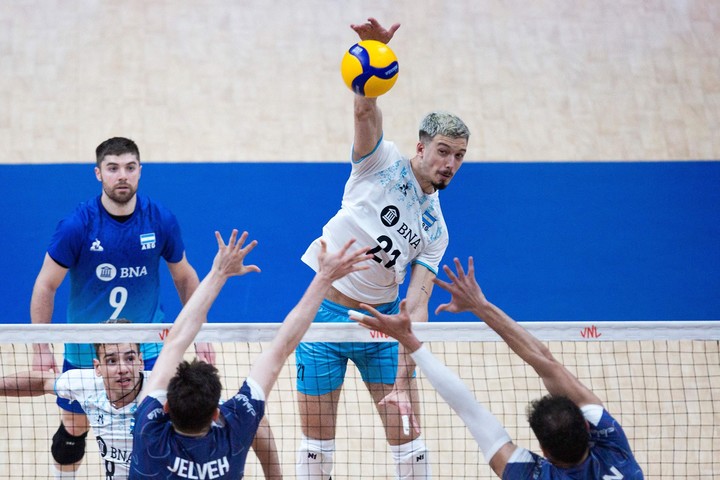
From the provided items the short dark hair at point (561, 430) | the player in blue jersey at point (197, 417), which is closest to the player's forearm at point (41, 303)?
the player in blue jersey at point (197, 417)

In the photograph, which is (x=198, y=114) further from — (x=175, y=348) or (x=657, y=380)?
(x=175, y=348)

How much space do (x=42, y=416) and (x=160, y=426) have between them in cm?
466

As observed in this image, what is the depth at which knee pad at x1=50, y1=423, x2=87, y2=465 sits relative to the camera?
6.38m

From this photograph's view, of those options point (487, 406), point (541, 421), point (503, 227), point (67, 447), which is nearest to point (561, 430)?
A: point (541, 421)

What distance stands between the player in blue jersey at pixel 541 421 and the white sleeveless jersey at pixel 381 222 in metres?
1.36

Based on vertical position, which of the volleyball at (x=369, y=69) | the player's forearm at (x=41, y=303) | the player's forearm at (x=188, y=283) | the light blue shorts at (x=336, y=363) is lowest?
the light blue shorts at (x=336, y=363)

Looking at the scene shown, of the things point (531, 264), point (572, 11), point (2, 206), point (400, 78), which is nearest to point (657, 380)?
point (531, 264)

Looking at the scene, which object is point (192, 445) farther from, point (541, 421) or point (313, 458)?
point (313, 458)

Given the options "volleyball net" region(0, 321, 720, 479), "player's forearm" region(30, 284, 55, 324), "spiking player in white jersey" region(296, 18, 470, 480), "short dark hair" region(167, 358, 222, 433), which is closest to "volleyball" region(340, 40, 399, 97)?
"spiking player in white jersey" region(296, 18, 470, 480)

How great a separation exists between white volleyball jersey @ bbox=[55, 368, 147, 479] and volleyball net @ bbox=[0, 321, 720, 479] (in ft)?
2.85

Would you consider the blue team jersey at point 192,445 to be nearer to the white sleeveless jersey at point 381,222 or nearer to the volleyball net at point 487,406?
the volleyball net at point 487,406

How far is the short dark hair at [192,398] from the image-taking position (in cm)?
397

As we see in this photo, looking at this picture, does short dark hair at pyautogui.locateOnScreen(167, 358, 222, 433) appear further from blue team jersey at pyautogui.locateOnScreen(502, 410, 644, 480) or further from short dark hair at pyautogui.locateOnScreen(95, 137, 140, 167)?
short dark hair at pyautogui.locateOnScreen(95, 137, 140, 167)

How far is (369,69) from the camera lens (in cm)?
560
